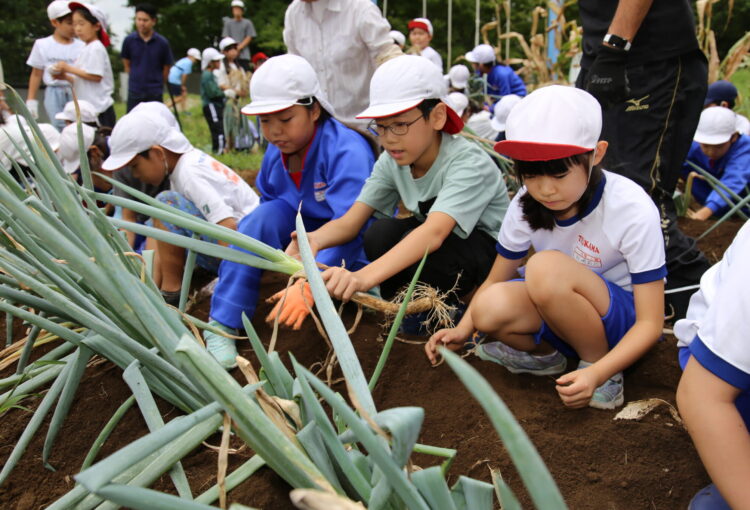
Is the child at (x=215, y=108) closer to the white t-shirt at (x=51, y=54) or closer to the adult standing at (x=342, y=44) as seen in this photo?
the white t-shirt at (x=51, y=54)

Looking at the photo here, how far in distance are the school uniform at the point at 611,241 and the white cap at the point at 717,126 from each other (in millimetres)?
2048

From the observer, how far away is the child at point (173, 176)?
2072mm

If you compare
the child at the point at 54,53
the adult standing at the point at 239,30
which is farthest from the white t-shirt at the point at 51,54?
the adult standing at the point at 239,30

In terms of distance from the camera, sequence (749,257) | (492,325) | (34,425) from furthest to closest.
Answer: (492,325)
(34,425)
(749,257)

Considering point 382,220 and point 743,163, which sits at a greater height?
point 382,220

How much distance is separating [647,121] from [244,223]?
3.96ft

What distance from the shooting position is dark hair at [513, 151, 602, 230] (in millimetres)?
1238

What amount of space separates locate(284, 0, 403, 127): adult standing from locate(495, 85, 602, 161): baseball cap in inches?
46.6

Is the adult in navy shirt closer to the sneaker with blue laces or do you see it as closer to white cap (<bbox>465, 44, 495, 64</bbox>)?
white cap (<bbox>465, 44, 495, 64</bbox>)

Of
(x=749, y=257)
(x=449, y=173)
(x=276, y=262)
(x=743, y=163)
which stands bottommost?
(x=743, y=163)

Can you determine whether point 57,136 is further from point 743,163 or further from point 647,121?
point 743,163

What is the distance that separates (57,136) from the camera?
2.83 metres

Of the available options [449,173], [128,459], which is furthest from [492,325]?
[128,459]

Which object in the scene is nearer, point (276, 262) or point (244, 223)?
point (276, 262)
